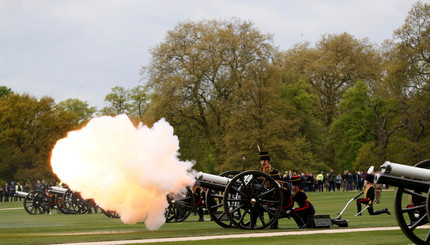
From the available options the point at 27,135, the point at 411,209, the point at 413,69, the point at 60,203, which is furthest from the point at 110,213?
the point at 27,135

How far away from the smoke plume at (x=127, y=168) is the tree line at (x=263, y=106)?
119ft

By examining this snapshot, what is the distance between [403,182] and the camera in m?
11.7

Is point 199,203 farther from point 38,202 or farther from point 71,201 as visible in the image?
point 38,202

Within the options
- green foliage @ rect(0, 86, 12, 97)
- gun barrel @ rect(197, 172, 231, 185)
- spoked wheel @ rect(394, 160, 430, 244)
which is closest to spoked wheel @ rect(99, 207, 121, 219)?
gun barrel @ rect(197, 172, 231, 185)

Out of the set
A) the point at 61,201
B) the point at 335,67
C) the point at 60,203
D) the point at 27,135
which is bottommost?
the point at 60,203

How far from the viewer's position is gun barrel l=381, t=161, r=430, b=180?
37.3ft

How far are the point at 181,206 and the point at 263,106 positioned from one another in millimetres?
33191

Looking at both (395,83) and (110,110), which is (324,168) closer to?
(395,83)

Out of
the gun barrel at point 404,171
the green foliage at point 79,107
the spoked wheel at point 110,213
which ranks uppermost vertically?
the green foliage at point 79,107

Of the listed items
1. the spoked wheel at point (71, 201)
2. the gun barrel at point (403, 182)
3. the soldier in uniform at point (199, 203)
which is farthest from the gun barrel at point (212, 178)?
the spoked wheel at point (71, 201)

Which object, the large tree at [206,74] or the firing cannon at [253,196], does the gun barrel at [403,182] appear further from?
the large tree at [206,74]

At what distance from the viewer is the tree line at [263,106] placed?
182 feet

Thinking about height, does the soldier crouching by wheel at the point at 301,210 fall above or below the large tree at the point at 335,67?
below

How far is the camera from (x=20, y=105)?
70312 mm
